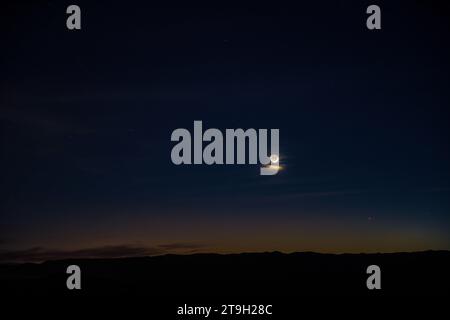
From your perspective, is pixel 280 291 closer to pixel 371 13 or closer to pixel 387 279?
pixel 387 279

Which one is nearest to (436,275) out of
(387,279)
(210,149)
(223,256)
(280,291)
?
(387,279)

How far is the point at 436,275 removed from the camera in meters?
6.02

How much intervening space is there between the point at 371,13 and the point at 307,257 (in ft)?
7.58

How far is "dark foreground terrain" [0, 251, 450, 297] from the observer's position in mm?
5902

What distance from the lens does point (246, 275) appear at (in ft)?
19.9

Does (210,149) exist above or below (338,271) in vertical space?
above

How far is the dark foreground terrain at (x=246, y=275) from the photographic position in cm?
590
